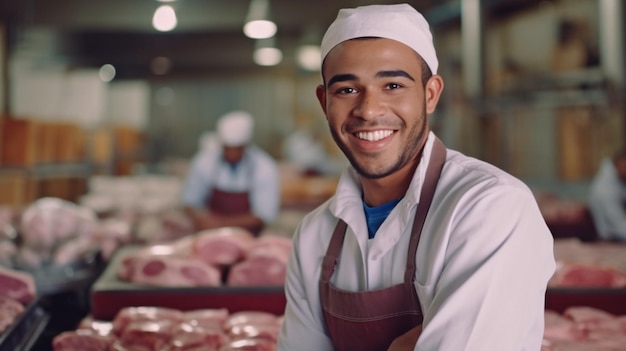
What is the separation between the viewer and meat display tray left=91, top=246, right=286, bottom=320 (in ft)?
10.6

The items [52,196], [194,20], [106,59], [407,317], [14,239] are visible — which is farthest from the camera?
[194,20]

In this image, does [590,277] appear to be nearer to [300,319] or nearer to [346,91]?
[300,319]

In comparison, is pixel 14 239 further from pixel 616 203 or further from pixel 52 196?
pixel 616 203

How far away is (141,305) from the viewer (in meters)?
3.24

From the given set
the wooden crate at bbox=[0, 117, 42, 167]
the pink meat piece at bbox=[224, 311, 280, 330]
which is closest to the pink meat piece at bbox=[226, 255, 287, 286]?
the pink meat piece at bbox=[224, 311, 280, 330]

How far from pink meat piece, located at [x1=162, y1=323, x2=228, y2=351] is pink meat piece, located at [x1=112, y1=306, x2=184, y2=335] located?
186mm

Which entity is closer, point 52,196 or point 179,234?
point 179,234

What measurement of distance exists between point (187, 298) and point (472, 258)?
1.93 metres

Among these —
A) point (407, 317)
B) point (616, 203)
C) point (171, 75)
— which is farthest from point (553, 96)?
point (171, 75)

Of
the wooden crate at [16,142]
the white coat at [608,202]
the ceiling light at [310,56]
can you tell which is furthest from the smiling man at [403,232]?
the ceiling light at [310,56]

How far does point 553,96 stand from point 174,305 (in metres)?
4.07

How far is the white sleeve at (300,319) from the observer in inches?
83.3

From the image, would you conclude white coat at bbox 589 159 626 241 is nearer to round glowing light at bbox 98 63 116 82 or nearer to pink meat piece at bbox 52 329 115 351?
pink meat piece at bbox 52 329 115 351

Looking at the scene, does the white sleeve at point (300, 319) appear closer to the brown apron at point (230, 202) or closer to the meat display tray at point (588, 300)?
the meat display tray at point (588, 300)
